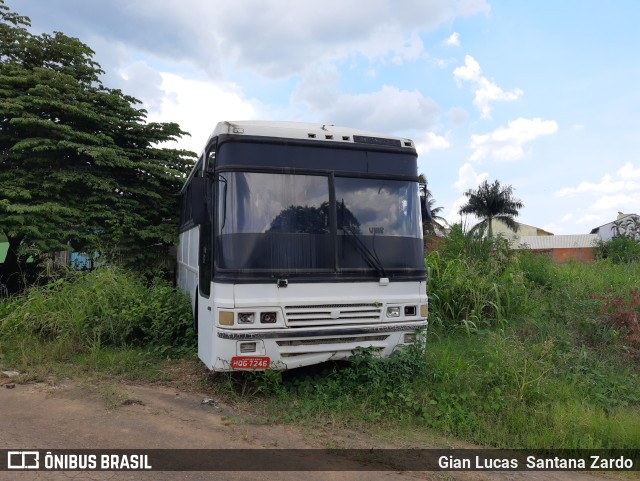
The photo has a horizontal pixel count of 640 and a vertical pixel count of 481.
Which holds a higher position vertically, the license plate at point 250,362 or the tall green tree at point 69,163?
the tall green tree at point 69,163

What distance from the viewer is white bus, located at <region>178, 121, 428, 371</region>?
5.02m

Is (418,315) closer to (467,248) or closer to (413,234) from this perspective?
(413,234)

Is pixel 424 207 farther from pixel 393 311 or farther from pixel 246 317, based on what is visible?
pixel 246 317

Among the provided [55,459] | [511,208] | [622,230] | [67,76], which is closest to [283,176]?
[55,459]

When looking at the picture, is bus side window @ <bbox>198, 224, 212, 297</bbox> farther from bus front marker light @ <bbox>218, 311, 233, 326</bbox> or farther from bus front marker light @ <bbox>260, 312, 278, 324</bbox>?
bus front marker light @ <bbox>260, 312, 278, 324</bbox>

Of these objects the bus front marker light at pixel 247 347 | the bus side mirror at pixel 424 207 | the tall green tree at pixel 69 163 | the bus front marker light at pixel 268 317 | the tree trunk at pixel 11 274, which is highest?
the tall green tree at pixel 69 163

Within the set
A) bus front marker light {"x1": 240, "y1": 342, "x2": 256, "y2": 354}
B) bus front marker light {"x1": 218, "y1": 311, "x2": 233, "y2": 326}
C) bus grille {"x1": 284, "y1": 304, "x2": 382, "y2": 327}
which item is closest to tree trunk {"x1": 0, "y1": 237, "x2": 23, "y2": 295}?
bus front marker light {"x1": 218, "y1": 311, "x2": 233, "y2": 326}

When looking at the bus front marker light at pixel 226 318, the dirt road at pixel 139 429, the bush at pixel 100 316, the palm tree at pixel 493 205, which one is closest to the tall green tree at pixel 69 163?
the bush at pixel 100 316

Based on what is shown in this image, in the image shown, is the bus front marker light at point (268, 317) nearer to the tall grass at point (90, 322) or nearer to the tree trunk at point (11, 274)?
the tall grass at point (90, 322)

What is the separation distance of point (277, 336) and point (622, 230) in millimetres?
22309

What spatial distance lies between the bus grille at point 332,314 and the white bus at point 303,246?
0.01 metres

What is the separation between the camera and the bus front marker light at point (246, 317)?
4.95m

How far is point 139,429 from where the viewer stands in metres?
4.57

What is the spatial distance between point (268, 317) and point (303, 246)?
841mm
